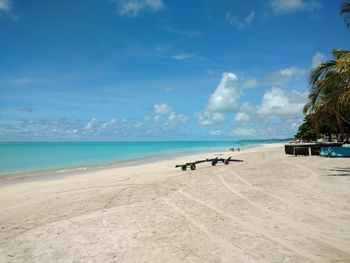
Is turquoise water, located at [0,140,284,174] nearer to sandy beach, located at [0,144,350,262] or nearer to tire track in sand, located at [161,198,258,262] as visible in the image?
sandy beach, located at [0,144,350,262]

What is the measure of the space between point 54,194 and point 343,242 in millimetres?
9578

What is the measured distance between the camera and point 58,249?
525cm

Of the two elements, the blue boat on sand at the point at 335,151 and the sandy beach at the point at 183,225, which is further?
the blue boat on sand at the point at 335,151

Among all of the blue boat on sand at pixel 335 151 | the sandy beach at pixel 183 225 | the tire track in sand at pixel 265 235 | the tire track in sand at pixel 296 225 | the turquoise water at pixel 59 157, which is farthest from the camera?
the turquoise water at pixel 59 157

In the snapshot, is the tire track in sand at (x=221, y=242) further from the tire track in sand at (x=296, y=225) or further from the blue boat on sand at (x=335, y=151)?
the blue boat on sand at (x=335, y=151)

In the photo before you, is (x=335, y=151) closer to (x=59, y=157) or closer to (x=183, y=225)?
(x=183, y=225)

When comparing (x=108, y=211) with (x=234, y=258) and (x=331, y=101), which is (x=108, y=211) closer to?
(x=234, y=258)

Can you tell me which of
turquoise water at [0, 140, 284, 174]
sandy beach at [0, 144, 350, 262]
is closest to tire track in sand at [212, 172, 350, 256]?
sandy beach at [0, 144, 350, 262]

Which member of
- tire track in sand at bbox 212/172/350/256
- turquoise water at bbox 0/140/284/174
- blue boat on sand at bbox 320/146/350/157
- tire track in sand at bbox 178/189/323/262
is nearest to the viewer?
tire track in sand at bbox 178/189/323/262

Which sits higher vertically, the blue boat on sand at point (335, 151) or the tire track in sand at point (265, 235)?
the blue boat on sand at point (335, 151)

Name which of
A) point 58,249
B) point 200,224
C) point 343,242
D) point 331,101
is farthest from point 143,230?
point 331,101

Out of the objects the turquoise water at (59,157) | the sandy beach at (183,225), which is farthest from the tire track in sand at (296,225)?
the turquoise water at (59,157)

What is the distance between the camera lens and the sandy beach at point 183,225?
16.0ft

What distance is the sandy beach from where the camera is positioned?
16.0ft
